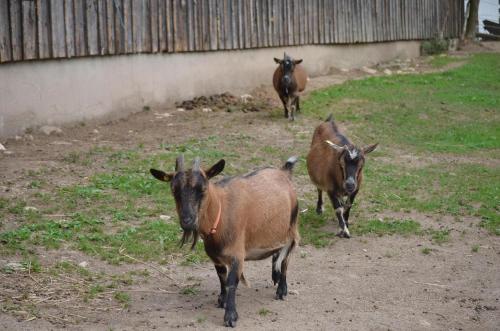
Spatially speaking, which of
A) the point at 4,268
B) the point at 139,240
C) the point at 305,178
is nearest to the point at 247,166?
the point at 305,178

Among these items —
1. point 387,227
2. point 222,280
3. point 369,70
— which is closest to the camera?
point 222,280

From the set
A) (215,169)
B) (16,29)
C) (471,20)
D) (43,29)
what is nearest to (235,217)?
(215,169)

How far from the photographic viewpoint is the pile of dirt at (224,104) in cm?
1673

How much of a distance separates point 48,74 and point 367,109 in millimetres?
7161

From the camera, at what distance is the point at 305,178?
12.2m

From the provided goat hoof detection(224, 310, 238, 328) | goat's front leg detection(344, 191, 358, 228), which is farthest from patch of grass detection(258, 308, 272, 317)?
goat's front leg detection(344, 191, 358, 228)

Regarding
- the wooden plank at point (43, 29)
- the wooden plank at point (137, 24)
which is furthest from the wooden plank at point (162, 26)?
the wooden plank at point (43, 29)

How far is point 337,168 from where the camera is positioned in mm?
10023

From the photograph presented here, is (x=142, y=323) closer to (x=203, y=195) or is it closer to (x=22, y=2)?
(x=203, y=195)

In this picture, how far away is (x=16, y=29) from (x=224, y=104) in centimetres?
532

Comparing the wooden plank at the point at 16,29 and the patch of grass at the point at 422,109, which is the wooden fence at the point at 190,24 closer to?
the wooden plank at the point at 16,29

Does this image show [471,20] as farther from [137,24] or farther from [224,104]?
[137,24]

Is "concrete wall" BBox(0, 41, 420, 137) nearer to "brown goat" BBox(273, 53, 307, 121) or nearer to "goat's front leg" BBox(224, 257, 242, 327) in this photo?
"brown goat" BBox(273, 53, 307, 121)

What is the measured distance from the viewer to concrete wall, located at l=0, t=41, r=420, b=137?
13.2 m
